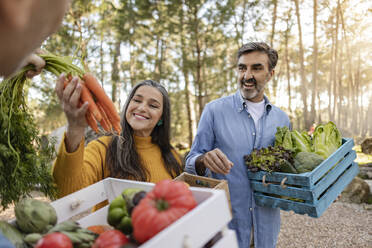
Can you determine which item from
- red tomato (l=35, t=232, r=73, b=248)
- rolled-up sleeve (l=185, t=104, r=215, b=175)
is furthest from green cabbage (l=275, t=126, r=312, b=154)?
red tomato (l=35, t=232, r=73, b=248)

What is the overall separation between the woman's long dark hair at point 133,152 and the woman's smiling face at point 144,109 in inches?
3.2

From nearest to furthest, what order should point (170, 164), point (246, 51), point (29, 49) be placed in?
point (29, 49) → point (170, 164) → point (246, 51)

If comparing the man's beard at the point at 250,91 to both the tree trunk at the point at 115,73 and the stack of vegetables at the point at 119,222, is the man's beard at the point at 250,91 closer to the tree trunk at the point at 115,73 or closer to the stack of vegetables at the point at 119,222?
the stack of vegetables at the point at 119,222

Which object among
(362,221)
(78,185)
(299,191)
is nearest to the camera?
(78,185)

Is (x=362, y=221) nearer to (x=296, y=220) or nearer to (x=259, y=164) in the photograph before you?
(x=296, y=220)

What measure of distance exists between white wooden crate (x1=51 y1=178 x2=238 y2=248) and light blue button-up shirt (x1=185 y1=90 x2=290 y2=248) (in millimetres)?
1351

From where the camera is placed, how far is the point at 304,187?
1.77 meters

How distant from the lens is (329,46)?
2338cm

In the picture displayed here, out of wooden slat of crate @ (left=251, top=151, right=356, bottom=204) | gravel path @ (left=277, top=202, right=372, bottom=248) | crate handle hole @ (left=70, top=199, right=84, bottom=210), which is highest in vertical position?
crate handle hole @ (left=70, top=199, right=84, bottom=210)

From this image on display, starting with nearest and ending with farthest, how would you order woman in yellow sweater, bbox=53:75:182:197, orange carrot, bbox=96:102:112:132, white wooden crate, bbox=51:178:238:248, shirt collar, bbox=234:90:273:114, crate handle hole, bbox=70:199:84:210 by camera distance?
Result: white wooden crate, bbox=51:178:238:248
crate handle hole, bbox=70:199:84:210
orange carrot, bbox=96:102:112:132
woman in yellow sweater, bbox=53:75:182:197
shirt collar, bbox=234:90:273:114

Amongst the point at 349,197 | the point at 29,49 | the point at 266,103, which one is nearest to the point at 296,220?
the point at 349,197

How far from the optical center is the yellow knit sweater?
4.76ft

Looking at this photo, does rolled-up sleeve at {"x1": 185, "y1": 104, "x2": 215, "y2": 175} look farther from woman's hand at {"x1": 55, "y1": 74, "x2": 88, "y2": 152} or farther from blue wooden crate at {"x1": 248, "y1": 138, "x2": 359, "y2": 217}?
woman's hand at {"x1": 55, "y1": 74, "x2": 88, "y2": 152}

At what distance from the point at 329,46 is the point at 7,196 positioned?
27.7 meters
